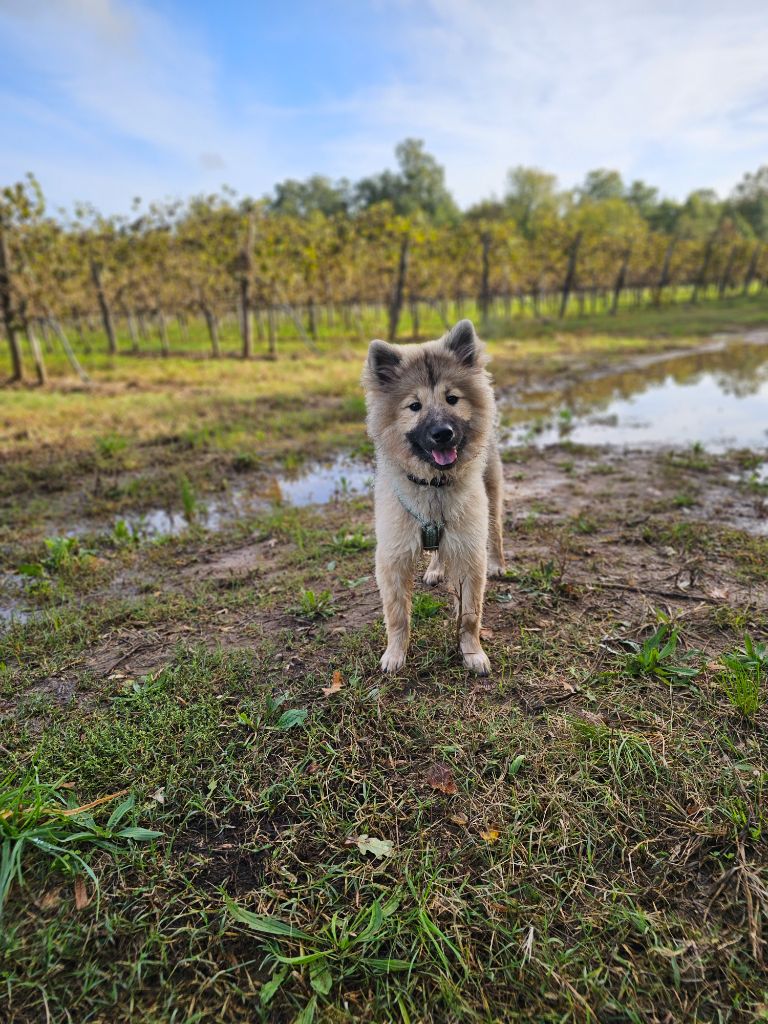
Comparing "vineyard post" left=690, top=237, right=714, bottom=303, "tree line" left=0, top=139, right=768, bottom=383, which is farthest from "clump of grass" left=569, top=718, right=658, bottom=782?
"vineyard post" left=690, top=237, right=714, bottom=303

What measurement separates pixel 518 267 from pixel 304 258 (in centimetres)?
2383

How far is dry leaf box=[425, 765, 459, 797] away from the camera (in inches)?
109

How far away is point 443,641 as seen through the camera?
13.1 ft

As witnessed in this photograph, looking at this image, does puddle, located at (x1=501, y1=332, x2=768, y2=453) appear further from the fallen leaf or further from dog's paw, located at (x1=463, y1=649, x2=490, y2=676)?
the fallen leaf

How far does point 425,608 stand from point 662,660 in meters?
1.80

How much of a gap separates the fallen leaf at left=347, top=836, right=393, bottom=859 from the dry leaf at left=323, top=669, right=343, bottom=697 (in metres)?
1.09

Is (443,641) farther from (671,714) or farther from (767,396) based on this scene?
(767,396)

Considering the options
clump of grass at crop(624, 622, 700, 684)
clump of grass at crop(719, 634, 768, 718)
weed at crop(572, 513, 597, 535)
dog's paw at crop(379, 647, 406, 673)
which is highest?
clump of grass at crop(719, 634, 768, 718)

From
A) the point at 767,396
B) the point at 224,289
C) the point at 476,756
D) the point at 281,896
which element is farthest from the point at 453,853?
the point at 224,289

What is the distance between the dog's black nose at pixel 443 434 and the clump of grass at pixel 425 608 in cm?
171

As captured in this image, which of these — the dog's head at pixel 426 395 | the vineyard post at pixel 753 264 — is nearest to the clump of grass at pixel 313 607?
the dog's head at pixel 426 395

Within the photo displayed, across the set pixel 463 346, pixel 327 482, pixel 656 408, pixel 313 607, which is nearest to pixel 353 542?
pixel 313 607

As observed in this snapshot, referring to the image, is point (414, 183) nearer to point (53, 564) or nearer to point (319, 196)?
point (319, 196)

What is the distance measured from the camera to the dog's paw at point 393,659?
3.73 m
